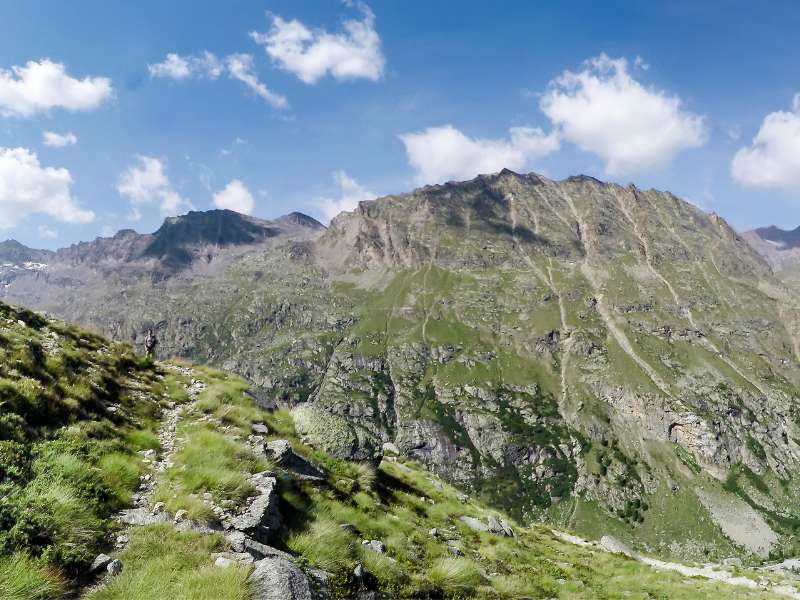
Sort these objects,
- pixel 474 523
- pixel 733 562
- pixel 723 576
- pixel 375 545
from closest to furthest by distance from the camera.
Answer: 1. pixel 375 545
2. pixel 474 523
3. pixel 723 576
4. pixel 733 562

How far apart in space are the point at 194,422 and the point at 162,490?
6962 millimetres

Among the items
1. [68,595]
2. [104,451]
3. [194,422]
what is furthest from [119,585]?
[194,422]

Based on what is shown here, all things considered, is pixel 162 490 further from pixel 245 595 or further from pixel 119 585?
pixel 245 595

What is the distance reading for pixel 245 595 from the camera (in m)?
7.92

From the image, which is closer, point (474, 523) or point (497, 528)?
point (474, 523)

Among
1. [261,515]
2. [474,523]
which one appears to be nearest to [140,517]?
[261,515]

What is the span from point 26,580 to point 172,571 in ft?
7.11

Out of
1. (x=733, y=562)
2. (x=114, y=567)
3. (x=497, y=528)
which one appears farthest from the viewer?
(x=733, y=562)

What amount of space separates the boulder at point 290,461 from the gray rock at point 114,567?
705 cm

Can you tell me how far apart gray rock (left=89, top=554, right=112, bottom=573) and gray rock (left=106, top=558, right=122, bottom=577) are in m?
0.11

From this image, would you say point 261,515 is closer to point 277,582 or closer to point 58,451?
point 277,582

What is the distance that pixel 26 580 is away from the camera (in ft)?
24.0

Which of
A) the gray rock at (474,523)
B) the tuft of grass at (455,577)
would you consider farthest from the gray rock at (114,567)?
the gray rock at (474,523)

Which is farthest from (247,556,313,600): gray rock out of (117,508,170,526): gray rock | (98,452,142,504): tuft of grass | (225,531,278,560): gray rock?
(98,452,142,504): tuft of grass
